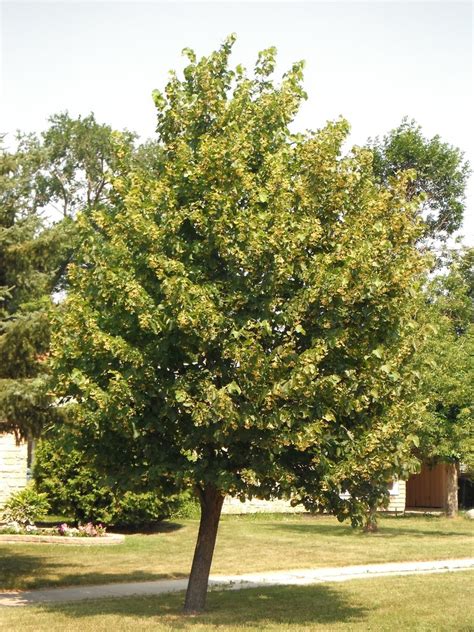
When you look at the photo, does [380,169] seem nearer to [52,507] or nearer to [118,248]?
[52,507]

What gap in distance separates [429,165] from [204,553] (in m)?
35.6

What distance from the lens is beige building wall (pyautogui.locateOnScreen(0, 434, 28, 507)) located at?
2670cm

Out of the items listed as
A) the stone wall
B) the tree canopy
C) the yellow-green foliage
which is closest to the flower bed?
the stone wall

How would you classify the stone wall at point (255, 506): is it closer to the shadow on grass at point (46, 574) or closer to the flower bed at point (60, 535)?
the flower bed at point (60, 535)

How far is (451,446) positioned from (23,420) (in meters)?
18.8

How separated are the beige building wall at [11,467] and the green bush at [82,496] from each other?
1529 millimetres

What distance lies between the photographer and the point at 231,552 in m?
22.1

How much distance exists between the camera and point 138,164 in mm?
15148

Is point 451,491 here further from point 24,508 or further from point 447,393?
point 24,508

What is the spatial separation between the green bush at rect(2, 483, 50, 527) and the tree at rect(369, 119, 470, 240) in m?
27.6

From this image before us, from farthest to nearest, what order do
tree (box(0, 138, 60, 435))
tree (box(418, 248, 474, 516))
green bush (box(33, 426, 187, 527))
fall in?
tree (box(418, 248, 474, 516)) → green bush (box(33, 426, 187, 527)) → tree (box(0, 138, 60, 435))

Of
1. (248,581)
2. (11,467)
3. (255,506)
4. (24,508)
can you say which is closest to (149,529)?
(24,508)

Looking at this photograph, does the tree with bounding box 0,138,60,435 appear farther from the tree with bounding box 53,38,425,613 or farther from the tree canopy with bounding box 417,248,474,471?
the tree canopy with bounding box 417,248,474,471

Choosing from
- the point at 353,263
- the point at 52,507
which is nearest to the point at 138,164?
the point at 353,263
